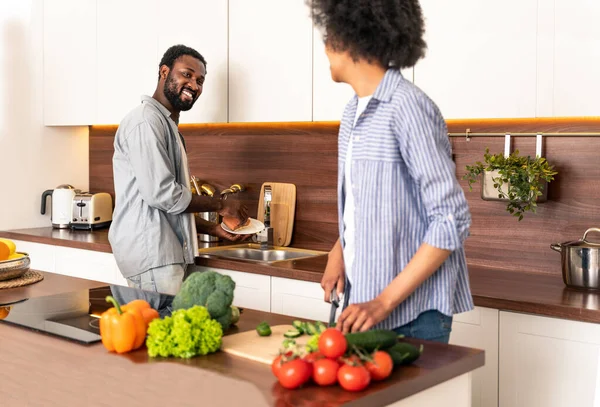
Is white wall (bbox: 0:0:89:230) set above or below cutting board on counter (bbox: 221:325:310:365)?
above

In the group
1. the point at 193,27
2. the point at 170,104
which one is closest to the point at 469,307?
the point at 170,104

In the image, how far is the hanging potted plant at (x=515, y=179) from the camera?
2.70 meters

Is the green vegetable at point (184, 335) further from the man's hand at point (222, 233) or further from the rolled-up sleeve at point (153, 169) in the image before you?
the man's hand at point (222, 233)

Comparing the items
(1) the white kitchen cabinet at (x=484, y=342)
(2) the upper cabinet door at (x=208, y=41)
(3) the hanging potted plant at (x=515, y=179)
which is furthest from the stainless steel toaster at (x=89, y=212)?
(1) the white kitchen cabinet at (x=484, y=342)

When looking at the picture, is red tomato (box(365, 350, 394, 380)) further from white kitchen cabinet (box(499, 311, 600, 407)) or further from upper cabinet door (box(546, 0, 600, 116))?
upper cabinet door (box(546, 0, 600, 116))

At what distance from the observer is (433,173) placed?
160cm

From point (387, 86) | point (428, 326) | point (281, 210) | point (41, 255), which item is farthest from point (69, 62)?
point (428, 326)

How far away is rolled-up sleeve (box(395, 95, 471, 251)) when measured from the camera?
1.60 m

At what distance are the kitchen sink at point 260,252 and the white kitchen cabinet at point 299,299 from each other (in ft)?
1.59

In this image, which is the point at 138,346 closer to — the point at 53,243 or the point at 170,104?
the point at 170,104

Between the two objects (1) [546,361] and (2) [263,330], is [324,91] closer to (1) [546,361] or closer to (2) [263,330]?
(1) [546,361]

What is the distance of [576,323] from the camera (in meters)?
2.26

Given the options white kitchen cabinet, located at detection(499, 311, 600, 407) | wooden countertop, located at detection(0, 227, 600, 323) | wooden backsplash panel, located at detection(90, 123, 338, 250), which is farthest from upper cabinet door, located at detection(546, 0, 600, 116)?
wooden backsplash panel, located at detection(90, 123, 338, 250)

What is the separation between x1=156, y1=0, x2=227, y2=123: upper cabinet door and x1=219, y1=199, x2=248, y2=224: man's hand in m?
0.46
